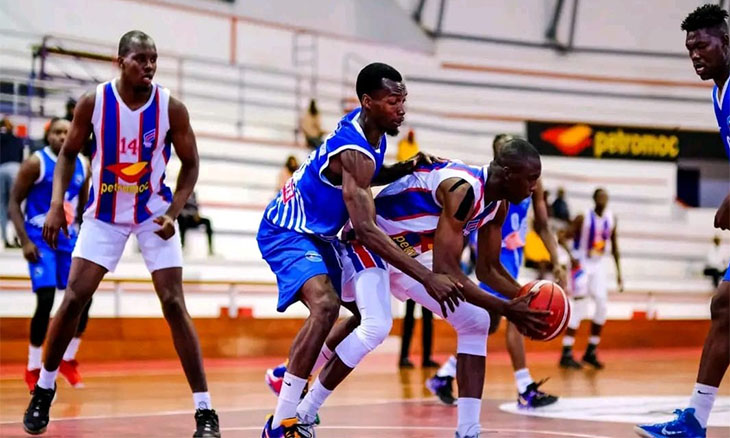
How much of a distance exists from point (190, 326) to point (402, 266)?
58.6 inches

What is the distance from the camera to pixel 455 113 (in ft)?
75.6

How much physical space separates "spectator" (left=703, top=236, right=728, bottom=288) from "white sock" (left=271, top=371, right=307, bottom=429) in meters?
17.1

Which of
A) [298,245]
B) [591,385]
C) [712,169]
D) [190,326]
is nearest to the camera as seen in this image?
[298,245]

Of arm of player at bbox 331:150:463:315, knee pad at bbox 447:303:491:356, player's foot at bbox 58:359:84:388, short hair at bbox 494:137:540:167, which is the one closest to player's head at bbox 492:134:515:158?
short hair at bbox 494:137:540:167

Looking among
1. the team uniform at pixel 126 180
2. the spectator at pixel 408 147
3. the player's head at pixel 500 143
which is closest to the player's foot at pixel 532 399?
the player's head at pixel 500 143

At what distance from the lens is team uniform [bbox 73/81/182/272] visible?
20.1 feet

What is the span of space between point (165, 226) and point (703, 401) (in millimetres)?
2985

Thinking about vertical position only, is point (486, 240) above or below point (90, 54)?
below

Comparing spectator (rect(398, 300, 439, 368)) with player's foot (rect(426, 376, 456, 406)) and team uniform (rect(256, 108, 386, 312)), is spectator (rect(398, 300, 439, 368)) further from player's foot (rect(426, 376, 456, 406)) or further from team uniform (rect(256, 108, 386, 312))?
team uniform (rect(256, 108, 386, 312))

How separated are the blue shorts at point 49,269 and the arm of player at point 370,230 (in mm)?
4229

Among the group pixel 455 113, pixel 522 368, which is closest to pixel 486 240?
pixel 522 368

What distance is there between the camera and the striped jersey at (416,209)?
5.66 meters

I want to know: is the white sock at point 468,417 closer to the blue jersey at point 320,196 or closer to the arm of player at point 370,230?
the arm of player at point 370,230

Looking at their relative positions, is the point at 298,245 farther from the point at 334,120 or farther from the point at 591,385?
the point at 334,120
